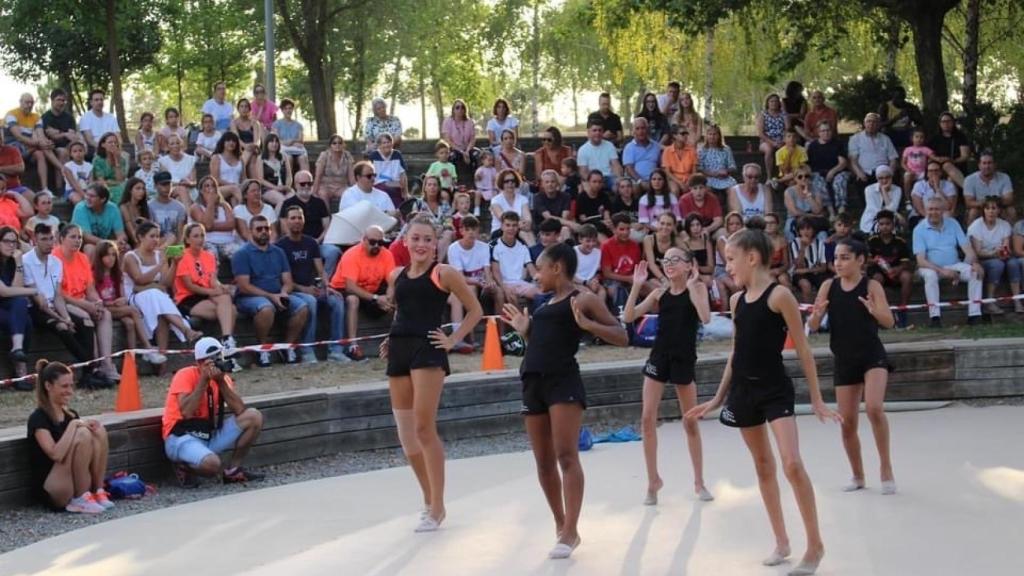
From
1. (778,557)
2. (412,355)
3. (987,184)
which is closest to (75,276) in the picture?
(412,355)

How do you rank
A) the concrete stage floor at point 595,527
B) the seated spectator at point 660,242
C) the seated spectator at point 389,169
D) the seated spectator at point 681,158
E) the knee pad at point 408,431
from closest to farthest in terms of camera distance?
the concrete stage floor at point 595,527, the knee pad at point 408,431, the seated spectator at point 660,242, the seated spectator at point 389,169, the seated spectator at point 681,158

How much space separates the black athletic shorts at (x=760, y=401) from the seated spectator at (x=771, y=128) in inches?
523

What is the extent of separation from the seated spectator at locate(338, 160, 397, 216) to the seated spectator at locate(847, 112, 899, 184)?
6635 millimetres

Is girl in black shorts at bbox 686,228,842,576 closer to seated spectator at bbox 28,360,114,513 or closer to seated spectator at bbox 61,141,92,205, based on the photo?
seated spectator at bbox 28,360,114,513

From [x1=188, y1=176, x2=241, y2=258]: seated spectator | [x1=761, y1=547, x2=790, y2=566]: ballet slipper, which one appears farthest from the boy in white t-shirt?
[x1=761, y1=547, x2=790, y2=566]: ballet slipper

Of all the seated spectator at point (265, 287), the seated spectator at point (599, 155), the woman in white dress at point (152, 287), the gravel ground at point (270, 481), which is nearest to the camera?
the gravel ground at point (270, 481)

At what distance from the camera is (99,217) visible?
15.2 meters

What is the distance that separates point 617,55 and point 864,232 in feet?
59.0

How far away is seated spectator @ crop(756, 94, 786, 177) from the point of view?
2102 centimetres

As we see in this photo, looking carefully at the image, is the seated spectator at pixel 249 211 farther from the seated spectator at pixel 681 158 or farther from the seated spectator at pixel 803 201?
the seated spectator at pixel 803 201

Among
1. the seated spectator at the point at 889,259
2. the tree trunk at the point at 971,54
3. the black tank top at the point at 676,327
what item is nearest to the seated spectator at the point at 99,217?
the black tank top at the point at 676,327

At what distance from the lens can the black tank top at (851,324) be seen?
1012 centimetres

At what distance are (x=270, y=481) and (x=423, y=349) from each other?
2.90m

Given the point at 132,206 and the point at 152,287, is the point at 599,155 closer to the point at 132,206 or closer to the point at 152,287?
the point at 132,206
